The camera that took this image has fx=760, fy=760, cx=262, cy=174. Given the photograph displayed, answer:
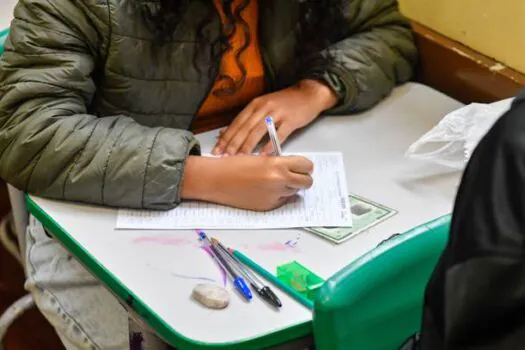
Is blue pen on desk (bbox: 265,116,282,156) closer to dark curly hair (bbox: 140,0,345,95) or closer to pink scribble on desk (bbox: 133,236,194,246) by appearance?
dark curly hair (bbox: 140,0,345,95)

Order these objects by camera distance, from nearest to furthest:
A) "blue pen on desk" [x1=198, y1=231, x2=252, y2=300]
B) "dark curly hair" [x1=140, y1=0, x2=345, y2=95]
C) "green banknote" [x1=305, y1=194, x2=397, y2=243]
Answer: "blue pen on desk" [x1=198, y1=231, x2=252, y2=300], "green banknote" [x1=305, y1=194, x2=397, y2=243], "dark curly hair" [x1=140, y1=0, x2=345, y2=95]

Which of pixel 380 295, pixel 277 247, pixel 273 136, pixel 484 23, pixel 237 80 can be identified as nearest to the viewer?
pixel 380 295

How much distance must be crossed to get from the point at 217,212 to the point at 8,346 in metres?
1.00

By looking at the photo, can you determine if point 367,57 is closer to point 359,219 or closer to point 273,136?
point 273,136

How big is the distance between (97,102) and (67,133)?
0.49 feet

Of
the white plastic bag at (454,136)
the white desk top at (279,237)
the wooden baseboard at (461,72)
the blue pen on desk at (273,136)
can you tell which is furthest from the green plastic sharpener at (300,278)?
the wooden baseboard at (461,72)

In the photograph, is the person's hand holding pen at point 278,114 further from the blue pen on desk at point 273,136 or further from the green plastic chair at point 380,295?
the green plastic chair at point 380,295

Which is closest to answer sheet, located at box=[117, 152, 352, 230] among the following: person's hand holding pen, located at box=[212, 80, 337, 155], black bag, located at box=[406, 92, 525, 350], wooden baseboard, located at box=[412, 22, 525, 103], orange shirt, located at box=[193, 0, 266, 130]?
person's hand holding pen, located at box=[212, 80, 337, 155]

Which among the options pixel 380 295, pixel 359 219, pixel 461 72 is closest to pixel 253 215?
pixel 359 219

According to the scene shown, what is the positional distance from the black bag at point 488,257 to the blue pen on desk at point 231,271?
43 cm

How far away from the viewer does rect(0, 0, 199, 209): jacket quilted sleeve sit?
109 centimetres

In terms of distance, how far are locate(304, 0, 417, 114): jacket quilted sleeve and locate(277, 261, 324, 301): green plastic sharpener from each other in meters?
0.46

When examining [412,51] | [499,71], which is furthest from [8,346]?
[499,71]

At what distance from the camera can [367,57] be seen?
142cm
